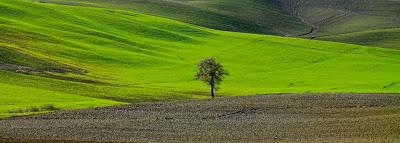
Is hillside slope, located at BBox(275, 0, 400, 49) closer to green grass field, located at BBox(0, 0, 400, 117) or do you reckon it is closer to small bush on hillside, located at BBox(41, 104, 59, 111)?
green grass field, located at BBox(0, 0, 400, 117)

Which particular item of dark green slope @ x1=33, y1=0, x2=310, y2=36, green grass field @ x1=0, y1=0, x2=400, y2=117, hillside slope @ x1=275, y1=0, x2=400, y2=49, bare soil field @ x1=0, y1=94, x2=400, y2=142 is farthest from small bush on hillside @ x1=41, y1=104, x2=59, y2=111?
dark green slope @ x1=33, y1=0, x2=310, y2=36

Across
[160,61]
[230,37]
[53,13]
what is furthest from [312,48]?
[53,13]

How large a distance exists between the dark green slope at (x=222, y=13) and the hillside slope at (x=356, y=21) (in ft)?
17.2

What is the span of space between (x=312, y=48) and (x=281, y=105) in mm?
58207

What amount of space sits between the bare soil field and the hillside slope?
85.8m

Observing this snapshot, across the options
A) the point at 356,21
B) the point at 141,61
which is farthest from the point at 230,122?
the point at 356,21

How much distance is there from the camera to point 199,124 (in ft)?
161

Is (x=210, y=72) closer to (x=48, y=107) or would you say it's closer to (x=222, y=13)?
(x=48, y=107)

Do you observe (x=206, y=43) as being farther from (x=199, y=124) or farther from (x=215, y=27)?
(x=199, y=124)

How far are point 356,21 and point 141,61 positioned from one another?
294 feet

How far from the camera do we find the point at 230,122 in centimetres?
5053

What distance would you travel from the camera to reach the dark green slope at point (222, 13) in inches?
6304

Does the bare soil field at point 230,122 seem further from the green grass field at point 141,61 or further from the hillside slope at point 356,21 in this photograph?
the hillside slope at point 356,21

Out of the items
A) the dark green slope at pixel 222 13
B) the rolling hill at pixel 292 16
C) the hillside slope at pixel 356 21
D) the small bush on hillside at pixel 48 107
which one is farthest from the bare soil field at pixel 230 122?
the dark green slope at pixel 222 13
